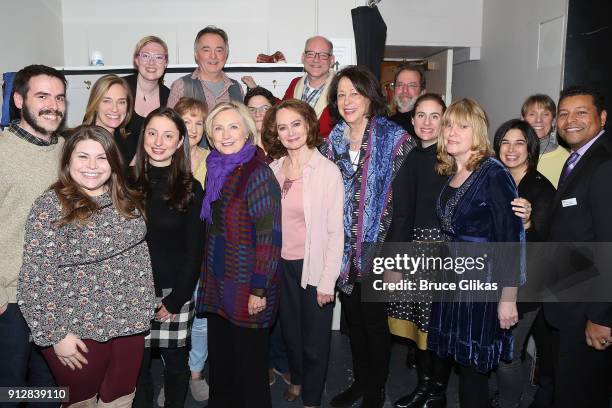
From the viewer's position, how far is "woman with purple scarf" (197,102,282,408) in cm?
218

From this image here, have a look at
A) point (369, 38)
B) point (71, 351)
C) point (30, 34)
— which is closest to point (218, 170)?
point (71, 351)

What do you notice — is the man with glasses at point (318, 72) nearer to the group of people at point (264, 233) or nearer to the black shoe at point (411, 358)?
the group of people at point (264, 233)

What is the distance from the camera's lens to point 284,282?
8.15 ft

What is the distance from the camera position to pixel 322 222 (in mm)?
2354

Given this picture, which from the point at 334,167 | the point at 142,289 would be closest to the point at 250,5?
the point at 334,167

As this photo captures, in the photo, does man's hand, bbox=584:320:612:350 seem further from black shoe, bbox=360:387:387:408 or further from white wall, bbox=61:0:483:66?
white wall, bbox=61:0:483:66

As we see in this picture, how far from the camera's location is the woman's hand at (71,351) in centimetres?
179

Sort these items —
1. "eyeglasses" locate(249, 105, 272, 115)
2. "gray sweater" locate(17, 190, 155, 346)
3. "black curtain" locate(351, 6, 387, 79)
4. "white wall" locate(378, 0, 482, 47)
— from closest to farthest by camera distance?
"gray sweater" locate(17, 190, 155, 346) < "eyeglasses" locate(249, 105, 272, 115) < "black curtain" locate(351, 6, 387, 79) < "white wall" locate(378, 0, 482, 47)

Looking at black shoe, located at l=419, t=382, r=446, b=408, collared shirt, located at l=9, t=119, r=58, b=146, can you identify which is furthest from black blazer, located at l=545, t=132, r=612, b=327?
collared shirt, located at l=9, t=119, r=58, b=146

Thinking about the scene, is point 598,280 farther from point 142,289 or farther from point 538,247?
point 142,289

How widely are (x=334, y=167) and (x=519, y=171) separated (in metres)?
1.01

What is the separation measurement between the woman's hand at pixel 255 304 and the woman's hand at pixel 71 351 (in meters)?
0.70

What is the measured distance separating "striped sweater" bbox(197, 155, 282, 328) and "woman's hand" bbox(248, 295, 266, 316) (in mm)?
21

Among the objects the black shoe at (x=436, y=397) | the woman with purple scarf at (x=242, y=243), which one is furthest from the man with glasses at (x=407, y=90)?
the black shoe at (x=436, y=397)
